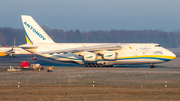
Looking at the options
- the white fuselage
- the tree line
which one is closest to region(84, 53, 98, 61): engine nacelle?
the white fuselage

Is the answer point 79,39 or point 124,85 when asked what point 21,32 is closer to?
point 79,39

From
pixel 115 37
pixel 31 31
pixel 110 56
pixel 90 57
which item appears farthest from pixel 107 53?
pixel 115 37

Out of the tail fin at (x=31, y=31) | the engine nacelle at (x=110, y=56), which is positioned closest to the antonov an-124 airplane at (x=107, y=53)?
the engine nacelle at (x=110, y=56)

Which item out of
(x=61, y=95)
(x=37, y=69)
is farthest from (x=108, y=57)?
(x=61, y=95)

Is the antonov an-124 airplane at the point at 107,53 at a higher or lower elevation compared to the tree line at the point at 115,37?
lower

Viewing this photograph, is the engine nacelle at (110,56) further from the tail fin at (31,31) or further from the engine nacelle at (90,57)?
the tail fin at (31,31)

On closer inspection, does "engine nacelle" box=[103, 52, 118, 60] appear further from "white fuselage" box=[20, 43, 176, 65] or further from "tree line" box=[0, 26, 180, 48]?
"tree line" box=[0, 26, 180, 48]

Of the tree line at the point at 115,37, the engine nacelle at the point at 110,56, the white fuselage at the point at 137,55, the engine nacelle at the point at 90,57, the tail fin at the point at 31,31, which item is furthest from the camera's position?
the tree line at the point at 115,37

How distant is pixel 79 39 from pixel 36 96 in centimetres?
11559

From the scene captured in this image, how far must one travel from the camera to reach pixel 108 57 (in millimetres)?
38531

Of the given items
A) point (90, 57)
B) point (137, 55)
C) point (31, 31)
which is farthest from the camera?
point (31, 31)

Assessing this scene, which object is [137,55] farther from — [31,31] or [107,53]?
[31,31]

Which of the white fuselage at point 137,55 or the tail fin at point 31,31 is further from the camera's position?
the tail fin at point 31,31

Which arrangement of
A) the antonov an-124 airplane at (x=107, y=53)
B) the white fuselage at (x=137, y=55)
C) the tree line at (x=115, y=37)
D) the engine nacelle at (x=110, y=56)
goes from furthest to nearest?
the tree line at (x=115, y=37) → the engine nacelle at (x=110, y=56) → the antonov an-124 airplane at (x=107, y=53) → the white fuselage at (x=137, y=55)
